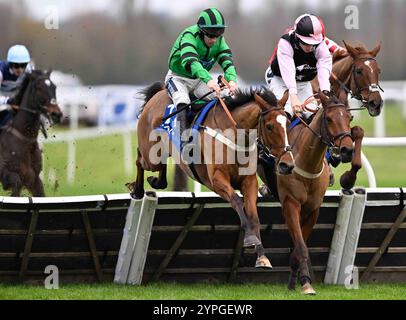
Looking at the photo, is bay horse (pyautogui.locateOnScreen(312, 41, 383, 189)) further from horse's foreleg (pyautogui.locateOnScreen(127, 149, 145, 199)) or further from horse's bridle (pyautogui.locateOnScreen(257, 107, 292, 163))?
horse's foreleg (pyautogui.locateOnScreen(127, 149, 145, 199))

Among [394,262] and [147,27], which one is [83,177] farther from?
[394,262]

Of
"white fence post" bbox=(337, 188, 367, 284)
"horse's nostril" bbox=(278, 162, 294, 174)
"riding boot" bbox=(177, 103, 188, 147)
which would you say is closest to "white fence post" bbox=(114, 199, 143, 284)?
"riding boot" bbox=(177, 103, 188, 147)

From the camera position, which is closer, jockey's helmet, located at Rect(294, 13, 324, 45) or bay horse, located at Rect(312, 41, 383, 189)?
jockey's helmet, located at Rect(294, 13, 324, 45)

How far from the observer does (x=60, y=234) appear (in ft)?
27.4

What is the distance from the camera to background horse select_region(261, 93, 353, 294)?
7.94 m

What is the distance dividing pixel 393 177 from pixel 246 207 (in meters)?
9.86

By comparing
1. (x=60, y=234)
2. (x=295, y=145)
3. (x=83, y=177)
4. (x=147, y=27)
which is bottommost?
(x=83, y=177)

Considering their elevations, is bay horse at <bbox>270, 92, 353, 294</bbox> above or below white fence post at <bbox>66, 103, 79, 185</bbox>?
above

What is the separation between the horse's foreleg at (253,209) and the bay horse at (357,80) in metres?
0.93

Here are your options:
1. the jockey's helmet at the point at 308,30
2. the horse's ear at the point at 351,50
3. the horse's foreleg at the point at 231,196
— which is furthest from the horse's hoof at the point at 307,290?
the horse's ear at the point at 351,50

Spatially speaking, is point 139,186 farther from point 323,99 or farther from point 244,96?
point 323,99

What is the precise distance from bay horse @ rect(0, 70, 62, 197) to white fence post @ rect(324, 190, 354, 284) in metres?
3.14

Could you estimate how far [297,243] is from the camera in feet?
26.4
